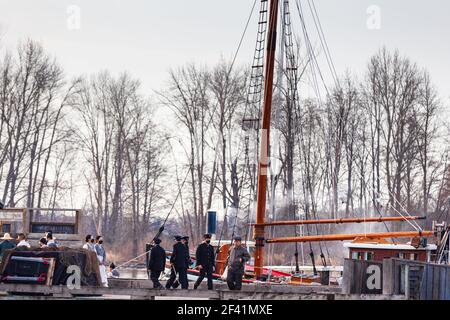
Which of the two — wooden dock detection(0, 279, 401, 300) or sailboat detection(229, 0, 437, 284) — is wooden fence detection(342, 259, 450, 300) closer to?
wooden dock detection(0, 279, 401, 300)

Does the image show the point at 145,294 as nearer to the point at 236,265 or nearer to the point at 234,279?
the point at 236,265

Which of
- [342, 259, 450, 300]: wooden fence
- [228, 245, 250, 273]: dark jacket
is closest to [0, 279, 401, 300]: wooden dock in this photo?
[342, 259, 450, 300]: wooden fence

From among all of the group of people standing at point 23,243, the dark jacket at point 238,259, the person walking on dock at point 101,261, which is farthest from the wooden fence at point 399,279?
the group of people standing at point 23,243

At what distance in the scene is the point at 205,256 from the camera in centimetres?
2852

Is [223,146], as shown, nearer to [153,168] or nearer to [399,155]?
[153,168]

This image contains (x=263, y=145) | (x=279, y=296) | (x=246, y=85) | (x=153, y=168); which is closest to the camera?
(x=279, y=296)

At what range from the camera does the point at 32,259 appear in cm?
2566

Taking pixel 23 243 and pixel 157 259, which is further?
pixel 157 259

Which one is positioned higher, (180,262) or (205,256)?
(205,256)

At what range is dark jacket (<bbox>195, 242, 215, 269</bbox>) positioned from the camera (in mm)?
28516

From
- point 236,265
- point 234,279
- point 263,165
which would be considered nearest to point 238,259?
point 236,265
